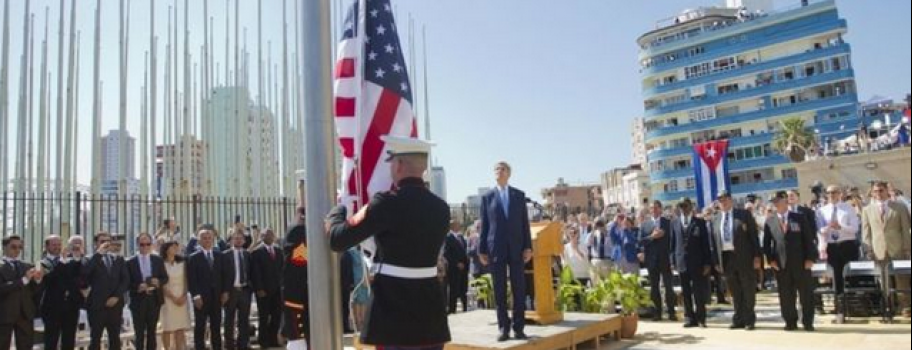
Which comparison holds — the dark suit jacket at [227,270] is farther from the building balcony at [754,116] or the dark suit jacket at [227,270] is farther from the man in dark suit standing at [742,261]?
the building balcony at [754,116]

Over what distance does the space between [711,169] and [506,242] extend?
12.0m

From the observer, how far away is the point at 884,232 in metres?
8.60

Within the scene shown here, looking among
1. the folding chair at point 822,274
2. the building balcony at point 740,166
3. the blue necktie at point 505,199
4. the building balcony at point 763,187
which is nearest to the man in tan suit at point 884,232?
the folding chair at point 822,274

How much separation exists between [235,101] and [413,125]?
14689 millimetres

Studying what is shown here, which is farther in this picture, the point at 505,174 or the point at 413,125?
the point at 505,174

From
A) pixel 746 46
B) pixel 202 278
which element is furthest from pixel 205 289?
pixel 746 46

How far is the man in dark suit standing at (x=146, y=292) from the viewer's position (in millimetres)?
8766

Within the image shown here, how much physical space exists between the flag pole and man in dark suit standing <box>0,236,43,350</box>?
6.56 m

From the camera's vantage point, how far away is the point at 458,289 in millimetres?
13133

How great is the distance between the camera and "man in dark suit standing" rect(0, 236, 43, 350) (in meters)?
7.79

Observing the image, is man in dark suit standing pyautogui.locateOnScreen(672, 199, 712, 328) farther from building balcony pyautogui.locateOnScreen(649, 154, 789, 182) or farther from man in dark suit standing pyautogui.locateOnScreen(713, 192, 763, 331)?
building balcony pyautogui.locateOnScreen(649, 154, 789, 182)

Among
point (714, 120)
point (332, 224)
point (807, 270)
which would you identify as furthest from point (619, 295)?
point (714, 120)

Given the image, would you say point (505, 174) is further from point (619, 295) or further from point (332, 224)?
point (332, 224)

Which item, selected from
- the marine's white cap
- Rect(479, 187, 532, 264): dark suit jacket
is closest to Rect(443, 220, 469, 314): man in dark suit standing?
Rect(479, 187, 532, 264): dark suit jacket
